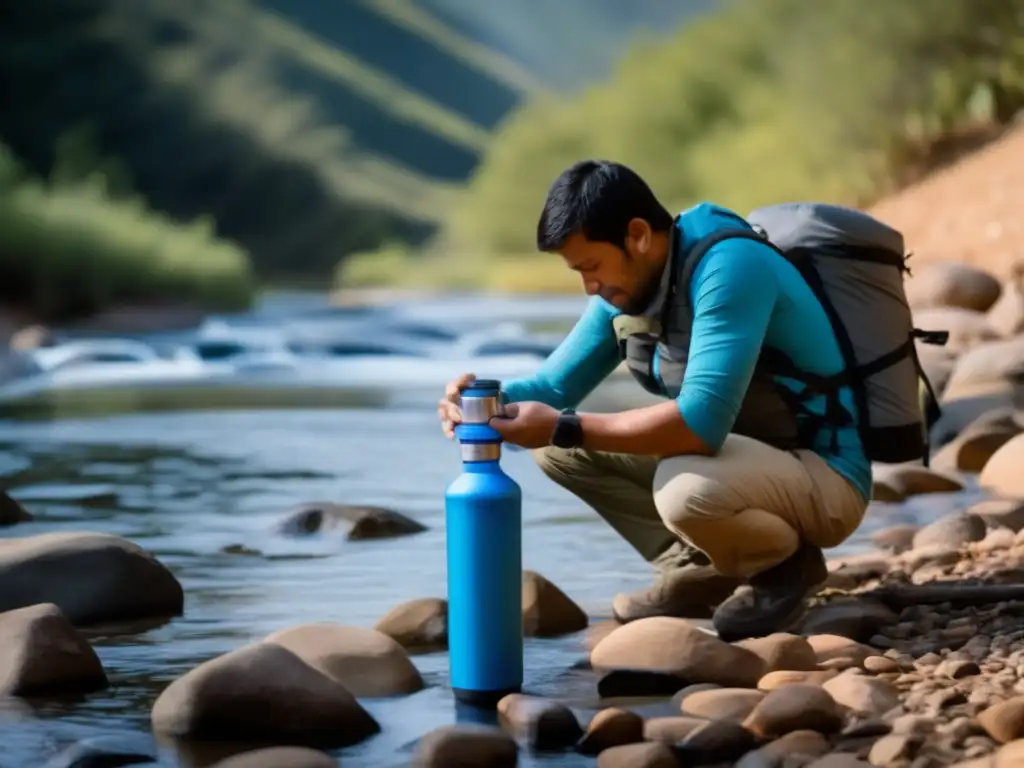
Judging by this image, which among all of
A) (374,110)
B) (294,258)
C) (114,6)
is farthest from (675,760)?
(374,110)

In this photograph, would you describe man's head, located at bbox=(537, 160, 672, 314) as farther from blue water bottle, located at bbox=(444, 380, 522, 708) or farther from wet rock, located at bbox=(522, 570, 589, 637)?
wet rock, located at bbox=(522, 570, 589, 637)

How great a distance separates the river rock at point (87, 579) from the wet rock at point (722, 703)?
167cm

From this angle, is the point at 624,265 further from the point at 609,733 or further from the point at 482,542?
the point at 609,733

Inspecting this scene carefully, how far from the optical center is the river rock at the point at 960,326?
35.3 feet

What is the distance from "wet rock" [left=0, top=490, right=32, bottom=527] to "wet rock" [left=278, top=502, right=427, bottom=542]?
3.29 ft

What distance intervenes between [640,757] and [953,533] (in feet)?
7.34

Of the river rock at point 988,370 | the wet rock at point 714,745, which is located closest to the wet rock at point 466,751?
the wet rock at point 714,745

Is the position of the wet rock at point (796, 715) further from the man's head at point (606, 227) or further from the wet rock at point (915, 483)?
the wet rock at point (915, 483)

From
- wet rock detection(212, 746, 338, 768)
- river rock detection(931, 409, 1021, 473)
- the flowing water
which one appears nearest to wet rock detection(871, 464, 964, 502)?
the flowing water

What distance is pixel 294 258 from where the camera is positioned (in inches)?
3002

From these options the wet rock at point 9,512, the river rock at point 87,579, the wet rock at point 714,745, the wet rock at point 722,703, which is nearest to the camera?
the wet rock at point 714,745

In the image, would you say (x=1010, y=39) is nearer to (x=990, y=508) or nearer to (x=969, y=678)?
(x=990, y=508)

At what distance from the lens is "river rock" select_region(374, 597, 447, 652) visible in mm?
4004

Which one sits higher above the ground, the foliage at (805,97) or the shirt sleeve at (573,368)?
the foliage at (805,97)
